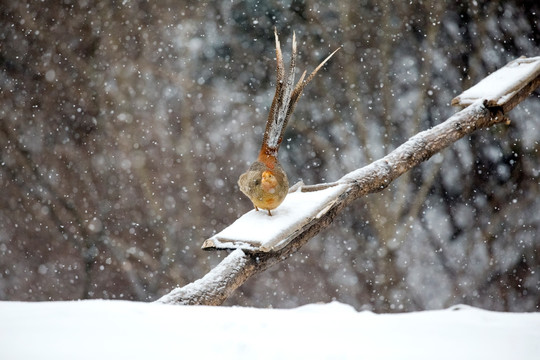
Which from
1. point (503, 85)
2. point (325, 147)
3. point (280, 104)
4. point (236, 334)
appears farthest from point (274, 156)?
point (325, 147)

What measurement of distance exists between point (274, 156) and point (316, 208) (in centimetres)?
15

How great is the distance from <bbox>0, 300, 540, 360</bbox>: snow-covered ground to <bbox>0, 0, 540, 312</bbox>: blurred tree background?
206 centimetres

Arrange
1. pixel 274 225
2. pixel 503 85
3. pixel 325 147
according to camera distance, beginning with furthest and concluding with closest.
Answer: pixel 325 147, pixel 503 85, pixel 274 225

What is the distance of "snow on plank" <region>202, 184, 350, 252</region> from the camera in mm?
1023

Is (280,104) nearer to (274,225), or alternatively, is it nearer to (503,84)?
(274,225)

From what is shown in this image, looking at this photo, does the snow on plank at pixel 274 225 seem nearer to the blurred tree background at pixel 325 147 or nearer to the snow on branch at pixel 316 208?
the snow on branch at pixel 316 208

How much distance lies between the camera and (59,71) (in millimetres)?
2854

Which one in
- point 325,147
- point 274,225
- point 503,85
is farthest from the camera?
point 325,147

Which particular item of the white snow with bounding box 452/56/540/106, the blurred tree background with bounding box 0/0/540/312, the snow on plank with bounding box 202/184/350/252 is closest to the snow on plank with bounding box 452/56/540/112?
the white snow with bounding box 452/56/540/106

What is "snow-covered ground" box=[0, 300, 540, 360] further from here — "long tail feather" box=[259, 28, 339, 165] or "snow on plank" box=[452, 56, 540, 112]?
"snow on plank" box=[452, 56, 540, 112]

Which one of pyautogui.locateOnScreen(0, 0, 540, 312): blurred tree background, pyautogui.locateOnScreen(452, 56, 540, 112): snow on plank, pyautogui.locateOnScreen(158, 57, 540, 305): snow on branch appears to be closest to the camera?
pyautogui.locateOnScreen(158, 57, 540, 305): snow on branch

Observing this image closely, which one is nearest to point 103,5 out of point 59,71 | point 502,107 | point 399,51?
point 59,71

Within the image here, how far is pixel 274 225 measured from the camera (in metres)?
1.07

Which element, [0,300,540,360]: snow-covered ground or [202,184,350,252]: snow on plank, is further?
[202,184,350,252]: snow on plank
